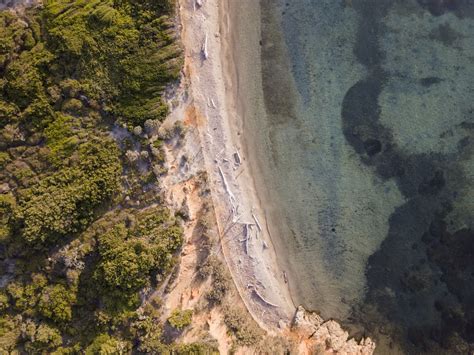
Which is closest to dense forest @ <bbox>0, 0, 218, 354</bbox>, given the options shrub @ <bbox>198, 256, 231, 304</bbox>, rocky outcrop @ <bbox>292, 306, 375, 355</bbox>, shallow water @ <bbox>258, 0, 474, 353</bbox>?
shrub @ <bbox>198, 256, 231, 304</bbox>

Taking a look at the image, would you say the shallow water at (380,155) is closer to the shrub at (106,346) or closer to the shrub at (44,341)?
the shrub at (106,346)

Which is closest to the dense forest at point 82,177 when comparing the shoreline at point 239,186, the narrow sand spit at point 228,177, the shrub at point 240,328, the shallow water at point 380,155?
the narrow sand spit at point 228,177

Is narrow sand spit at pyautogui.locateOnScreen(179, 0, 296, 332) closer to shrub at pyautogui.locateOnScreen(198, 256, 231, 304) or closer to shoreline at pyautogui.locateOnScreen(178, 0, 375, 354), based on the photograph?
shoreline at pyautogui.locateOnScreen(178, 0, 375, 354)

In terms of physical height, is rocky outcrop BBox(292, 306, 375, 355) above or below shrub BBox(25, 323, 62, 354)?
below

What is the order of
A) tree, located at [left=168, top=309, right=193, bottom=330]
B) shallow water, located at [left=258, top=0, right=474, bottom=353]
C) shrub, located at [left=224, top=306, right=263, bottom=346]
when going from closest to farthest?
1. tree, located at [left=168, top=309, right=193, bottom=330]
2. shrub, located at [left=224, top=306, right=263, bottom=346]
3. shallow water, located at [left=258, top=0, right=474, bottom=353]

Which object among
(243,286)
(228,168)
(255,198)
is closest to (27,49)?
(228,168)

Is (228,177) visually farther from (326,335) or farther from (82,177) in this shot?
(326,335)
